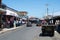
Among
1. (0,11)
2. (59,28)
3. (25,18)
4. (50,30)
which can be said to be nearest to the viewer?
(50,30)

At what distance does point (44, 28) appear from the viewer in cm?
3106

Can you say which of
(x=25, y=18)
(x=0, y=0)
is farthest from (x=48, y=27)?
(x=25, y=18)

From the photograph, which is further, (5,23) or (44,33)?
(5,23)

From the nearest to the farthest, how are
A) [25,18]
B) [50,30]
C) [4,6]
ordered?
1. [50,30]
2. [4,6]
3. [25,18]

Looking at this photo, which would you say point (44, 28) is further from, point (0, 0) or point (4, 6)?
point (4, 6)

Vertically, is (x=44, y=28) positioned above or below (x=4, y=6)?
below

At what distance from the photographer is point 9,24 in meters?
58.3

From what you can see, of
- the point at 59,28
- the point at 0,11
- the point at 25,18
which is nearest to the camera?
the point at 59,28

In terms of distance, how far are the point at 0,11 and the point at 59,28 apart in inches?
579

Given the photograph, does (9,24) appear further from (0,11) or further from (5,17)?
(0,11)

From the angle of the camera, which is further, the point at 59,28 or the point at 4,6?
the point at 4,6

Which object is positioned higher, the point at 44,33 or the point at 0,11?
the point at 0,11

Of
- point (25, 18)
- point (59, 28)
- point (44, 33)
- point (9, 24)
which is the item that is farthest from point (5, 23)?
point (25, 18)

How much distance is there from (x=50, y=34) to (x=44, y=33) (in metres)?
0.88
